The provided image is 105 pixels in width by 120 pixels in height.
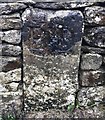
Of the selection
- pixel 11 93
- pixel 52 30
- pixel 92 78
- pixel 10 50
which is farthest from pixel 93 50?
pixel 11 93

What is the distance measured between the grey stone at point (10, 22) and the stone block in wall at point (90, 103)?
0.94 metres

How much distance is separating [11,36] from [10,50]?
13 centimetres

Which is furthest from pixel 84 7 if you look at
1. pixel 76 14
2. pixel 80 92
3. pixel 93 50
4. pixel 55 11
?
pixel 80 92

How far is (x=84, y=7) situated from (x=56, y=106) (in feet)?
3.42

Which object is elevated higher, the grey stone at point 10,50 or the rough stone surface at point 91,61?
the grey stone at point 10,50

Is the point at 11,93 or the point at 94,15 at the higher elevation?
the point at 94,15

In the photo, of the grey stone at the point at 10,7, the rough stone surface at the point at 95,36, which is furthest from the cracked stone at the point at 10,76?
the rough stone surface at the point at 95,36

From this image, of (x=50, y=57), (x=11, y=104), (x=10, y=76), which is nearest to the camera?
(x=50, y=57)

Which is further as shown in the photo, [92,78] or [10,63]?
[92,78]

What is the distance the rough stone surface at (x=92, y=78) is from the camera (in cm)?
282

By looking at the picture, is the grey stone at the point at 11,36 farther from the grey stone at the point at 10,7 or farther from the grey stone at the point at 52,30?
the grey stone at the point at 10,7

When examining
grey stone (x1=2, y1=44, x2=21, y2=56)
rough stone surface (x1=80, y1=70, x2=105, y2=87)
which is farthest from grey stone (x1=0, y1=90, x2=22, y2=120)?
rough stone surface (x1=80, y1=70, x2=105, y2=87)

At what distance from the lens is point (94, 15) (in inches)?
99.0

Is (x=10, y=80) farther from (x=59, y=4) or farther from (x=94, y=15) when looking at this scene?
(x=94, y=15)
